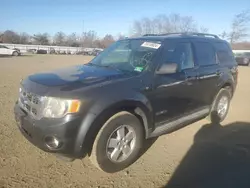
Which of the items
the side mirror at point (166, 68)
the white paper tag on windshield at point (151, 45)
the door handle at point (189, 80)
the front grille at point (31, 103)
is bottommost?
the front grille at point (31, 103)

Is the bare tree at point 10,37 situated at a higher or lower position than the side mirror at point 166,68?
higher

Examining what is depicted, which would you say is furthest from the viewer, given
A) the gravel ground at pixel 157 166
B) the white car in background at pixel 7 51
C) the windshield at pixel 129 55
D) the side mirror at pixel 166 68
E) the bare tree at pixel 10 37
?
the bare tree at pixel 10 37

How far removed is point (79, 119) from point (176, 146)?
2.07m

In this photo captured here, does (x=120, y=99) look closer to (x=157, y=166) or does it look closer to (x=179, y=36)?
(x=157, y=166)

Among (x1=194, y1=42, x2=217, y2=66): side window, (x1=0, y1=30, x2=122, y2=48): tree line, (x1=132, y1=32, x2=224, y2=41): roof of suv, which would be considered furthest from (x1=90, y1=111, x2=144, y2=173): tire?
(x1=0, y1=30, x2=122, y2=48): tree line

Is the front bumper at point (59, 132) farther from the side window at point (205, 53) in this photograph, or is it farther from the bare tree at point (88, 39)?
the bare tree at point (88, 39)

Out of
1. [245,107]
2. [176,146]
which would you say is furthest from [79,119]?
[245,107]

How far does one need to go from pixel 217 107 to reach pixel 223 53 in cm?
125

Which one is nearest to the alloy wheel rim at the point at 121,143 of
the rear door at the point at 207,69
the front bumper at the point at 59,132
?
the front bumper at the point at 59,132

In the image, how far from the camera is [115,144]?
3.38 meters

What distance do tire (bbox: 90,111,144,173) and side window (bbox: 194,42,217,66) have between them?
6.80 feet

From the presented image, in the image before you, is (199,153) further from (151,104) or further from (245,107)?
(245,107)

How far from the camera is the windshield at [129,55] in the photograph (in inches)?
154

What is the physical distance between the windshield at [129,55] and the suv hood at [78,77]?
301 millimetres
